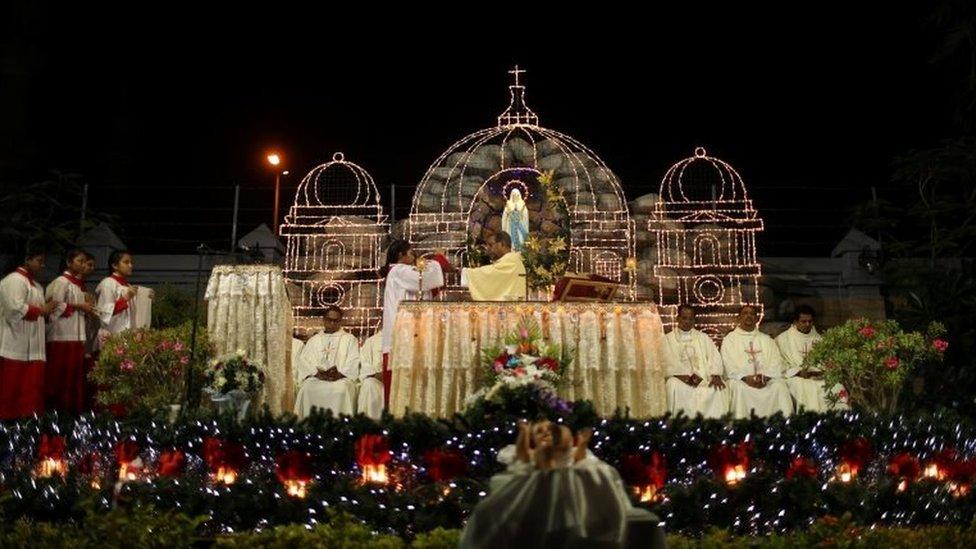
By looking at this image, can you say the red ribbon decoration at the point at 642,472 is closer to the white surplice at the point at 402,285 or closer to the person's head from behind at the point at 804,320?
the white surplice at the point at 402,285

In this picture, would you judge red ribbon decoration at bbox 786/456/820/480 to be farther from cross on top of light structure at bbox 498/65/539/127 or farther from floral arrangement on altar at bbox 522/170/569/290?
cross on top of light structure at bbox 498/65/539/127

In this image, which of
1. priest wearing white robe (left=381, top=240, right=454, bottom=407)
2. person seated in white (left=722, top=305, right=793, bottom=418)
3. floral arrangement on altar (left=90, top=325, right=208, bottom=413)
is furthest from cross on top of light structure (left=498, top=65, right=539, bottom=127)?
floral arrangement on altar (left=90, top=325, right=208, bottom=413)

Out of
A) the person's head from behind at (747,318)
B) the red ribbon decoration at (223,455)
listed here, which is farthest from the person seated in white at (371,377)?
the person's head from behind at (747,318)

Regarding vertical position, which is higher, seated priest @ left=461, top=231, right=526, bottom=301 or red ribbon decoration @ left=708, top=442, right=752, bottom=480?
seated priest @ left=461, top=231, right=526, bottom=301

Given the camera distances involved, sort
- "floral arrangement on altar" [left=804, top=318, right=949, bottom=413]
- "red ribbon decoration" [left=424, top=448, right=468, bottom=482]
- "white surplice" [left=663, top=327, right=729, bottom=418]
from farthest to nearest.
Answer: "white surplice" [left=663, top=327, right=729, bottom=418], "floral arrangement on altar" [left=804, top=318, right=949, bottom=413], "red ribbon decoration" [left=424, top=448, right=468, bottom=482]

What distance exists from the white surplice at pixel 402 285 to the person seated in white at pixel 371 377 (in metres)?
0.54

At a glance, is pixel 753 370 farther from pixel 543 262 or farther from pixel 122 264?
pixel 122 264

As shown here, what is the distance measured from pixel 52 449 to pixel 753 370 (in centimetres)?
708

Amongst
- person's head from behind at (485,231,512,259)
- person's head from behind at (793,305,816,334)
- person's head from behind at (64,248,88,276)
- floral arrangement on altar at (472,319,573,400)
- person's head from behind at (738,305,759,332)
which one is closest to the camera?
floral arrangement on altar at (472,319,573,400)

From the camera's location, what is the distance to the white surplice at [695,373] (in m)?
11.4

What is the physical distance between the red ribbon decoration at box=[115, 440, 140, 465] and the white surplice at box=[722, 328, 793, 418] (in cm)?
624

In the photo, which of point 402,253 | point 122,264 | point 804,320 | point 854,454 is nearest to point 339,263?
point 402,253

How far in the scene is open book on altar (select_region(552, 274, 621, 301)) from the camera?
31.1 feet

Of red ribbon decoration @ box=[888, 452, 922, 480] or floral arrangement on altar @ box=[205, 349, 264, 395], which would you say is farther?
floral arrangement on altar @ box=[205, 349, 264, 395]
